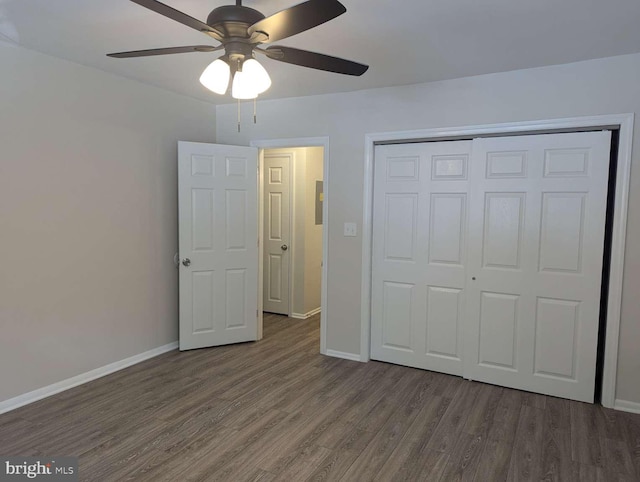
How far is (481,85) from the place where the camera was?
341cm

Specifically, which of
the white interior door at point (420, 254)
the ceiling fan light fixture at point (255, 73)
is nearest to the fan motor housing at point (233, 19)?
the ceiling fan light fixture at point (255, 73)

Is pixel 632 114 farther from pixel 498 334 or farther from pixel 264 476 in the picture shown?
pixel 264 476

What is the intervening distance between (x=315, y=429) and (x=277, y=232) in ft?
10.1

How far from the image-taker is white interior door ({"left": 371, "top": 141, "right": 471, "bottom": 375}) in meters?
3.64

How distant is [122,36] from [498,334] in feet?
11.1

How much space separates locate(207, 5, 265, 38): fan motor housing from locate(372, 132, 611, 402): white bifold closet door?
2189 mm

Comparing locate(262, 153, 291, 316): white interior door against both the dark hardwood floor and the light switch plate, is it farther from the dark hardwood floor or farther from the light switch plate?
the dark hardwood floor

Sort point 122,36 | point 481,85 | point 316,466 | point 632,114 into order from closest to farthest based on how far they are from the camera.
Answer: point 316,466
point 122,36
point 632,114
point 481,85

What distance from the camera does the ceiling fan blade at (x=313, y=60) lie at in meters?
2.03

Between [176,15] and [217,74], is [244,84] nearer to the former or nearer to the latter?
[217,74]

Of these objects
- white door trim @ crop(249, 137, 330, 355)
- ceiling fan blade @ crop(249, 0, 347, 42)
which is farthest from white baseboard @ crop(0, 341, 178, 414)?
ceiling fan blade @ crop(249, 0, 347, 42)

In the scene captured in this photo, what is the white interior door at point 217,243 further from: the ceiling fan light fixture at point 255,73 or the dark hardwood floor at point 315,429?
the ceiling fan light fixture at point 255,73

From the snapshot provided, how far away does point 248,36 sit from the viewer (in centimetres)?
190

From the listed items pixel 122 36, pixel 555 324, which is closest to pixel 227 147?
pixel 122 36
